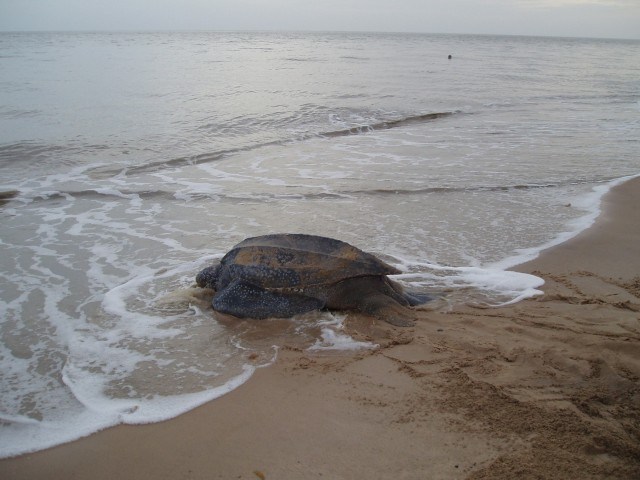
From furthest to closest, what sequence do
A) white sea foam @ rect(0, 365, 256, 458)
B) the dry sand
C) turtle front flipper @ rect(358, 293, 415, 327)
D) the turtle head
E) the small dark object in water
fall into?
1. the small dark object in water
2. the turtle head
3. turtle front flipper @ rect(358, 293, 415, 327)
4. white sea foam @ rect(0, 365, 256, 458)
5. the dry sand

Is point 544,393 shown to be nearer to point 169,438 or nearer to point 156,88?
point 169,438

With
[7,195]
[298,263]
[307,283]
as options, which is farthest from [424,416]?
[7,195]

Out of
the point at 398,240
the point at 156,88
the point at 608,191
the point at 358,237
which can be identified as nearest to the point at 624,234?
the point at 608,191

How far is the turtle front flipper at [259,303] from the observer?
11.6 ft

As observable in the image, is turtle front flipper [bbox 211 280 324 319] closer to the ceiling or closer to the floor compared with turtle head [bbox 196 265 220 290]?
closer to the floor

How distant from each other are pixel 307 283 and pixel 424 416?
1.41 metres

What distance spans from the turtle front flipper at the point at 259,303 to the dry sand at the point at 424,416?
43 cm

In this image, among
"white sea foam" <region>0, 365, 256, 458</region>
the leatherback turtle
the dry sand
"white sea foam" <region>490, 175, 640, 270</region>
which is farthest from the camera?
"white sea foam" <region>490, 175, 640, 270</region>

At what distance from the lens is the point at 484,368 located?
271cm

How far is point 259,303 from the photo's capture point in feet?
11.7

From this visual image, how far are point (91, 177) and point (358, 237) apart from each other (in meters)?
4.79

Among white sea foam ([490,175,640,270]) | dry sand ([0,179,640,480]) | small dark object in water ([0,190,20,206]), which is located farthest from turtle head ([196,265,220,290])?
small dark object in water ([0,190,20,206])

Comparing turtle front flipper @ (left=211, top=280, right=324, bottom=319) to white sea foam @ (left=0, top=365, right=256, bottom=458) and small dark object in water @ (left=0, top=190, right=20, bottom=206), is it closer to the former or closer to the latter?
white sea foam @ (left=0, top=365, right=256, bottom=458)

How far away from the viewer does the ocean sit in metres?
2.96
